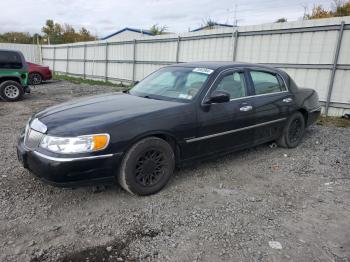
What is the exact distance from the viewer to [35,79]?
17.0 metres

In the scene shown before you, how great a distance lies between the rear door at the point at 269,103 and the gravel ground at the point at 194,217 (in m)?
0.61

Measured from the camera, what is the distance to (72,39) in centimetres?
5100

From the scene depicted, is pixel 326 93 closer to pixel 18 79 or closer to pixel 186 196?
pixel 186 196

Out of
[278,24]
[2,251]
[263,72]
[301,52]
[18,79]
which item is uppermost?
[278,24]

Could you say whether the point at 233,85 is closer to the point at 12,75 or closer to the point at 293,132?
the point at 293,132

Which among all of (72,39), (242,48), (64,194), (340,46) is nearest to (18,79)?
(242,48)

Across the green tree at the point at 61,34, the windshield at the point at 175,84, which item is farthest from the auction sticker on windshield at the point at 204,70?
the green tree at the point at 61,34

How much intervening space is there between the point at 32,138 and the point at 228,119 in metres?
2.51

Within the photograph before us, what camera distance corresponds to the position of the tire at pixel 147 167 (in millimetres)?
3402

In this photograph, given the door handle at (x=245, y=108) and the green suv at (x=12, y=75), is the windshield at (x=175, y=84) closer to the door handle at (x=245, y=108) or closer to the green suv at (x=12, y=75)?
the door handle at (x=245, y=108)

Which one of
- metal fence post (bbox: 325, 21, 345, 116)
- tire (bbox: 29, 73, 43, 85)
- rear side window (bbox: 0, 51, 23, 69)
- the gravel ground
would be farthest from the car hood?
tire (bbox: 29, 73, 43, 85)

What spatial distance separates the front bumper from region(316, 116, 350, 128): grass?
20.3 feet

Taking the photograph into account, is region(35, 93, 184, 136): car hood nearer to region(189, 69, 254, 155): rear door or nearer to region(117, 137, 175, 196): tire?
region(117, 137, 175, 196): tire

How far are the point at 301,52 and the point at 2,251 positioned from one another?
8505 millimetres
